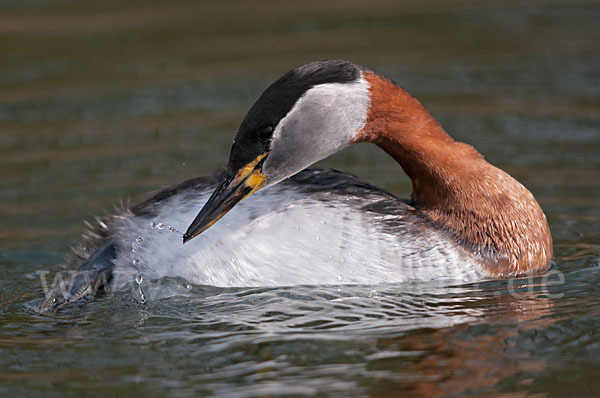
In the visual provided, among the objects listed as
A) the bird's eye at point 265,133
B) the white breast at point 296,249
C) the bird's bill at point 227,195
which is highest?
the bird's eye at point 265,133

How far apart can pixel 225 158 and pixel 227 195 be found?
141 inches

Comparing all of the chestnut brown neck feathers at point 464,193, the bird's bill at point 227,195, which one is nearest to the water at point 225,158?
the chestnut brown neck feathers at point 464,193

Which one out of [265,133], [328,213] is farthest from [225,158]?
[265,133]

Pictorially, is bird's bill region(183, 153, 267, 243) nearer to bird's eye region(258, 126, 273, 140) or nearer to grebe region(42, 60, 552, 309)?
grebe region(42, 60, 552, 309)

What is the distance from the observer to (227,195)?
586 centimetres

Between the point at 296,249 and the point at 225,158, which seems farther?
the point at 225,158

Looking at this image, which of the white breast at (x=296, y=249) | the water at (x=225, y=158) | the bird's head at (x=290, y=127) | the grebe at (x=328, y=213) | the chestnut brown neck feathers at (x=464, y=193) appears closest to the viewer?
the water at (x=225, y=158)

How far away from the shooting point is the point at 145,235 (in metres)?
6.34

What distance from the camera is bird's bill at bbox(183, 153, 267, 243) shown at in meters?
5.83

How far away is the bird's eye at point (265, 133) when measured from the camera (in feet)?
19.0

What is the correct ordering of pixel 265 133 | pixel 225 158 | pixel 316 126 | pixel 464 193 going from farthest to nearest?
pixel 225 158 < pixel 464 193 < pixel 316 126 < pixel 265 133

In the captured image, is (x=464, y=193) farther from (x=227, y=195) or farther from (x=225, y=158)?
(x=225, y=158)

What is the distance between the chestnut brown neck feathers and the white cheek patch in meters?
0.18

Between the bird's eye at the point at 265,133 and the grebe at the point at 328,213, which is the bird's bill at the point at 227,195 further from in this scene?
the bird's eye at the point at 265,133
